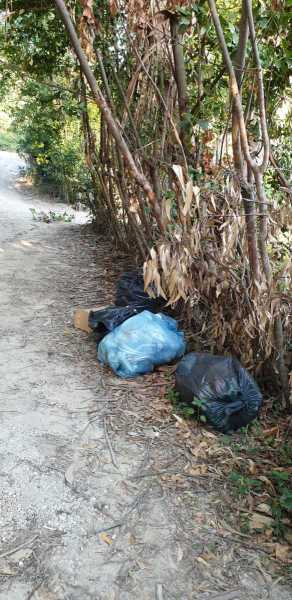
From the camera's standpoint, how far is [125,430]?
107 inches

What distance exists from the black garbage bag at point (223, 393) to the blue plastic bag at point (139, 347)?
447mm

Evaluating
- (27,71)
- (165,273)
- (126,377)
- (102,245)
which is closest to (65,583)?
(165,273)

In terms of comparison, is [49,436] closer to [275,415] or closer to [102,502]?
[102,502]

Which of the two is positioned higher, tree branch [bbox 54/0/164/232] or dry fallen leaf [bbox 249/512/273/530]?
tree branch [bbox 54/0/164/232]

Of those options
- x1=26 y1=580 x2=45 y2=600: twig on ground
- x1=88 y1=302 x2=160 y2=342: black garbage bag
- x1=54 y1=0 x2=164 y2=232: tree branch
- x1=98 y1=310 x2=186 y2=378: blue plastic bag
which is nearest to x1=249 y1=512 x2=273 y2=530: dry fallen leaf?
x1=26 y1=580 x2=45 y2=600: twig on ground

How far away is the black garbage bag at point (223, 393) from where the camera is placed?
105 inches

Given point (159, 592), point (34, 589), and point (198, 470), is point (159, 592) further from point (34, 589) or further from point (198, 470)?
point (198, 470)

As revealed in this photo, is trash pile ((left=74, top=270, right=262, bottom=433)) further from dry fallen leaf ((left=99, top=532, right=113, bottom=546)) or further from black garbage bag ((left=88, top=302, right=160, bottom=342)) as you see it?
dry fallen leaf ((left=99, top=532, right=113, bottom=546))

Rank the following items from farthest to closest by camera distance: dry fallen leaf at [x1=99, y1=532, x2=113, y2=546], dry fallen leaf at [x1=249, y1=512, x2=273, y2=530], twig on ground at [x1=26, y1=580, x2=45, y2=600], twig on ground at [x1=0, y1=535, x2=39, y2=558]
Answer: dry fallen leaf at [x1=249, y1=512, x2=273, y2=530]
dry fallen leaf at [x1=99, y1=532, x2=113, y2=546]
twig on ground at [x1=0, y1=535, x2=39, y2=558]
twig on ground at [x1=26, y1=580, x2=45, y2=600]

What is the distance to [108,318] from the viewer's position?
354cm

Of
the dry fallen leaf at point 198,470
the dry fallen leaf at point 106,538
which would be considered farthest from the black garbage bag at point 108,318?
the dry fallen leaf at point 106,538

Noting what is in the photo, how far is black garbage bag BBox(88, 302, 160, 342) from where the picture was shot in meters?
3.52

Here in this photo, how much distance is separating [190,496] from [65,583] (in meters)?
0.72

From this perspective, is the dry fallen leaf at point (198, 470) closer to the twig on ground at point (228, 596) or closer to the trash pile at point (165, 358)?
the trash pile at point (165, 358)
